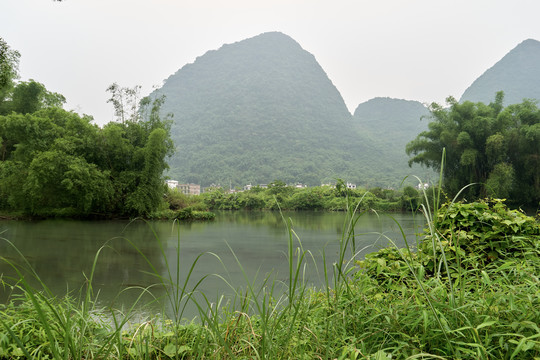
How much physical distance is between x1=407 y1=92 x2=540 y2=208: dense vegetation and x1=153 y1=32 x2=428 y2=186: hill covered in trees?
1917cm

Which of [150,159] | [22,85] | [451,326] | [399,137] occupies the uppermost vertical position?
[399,137]

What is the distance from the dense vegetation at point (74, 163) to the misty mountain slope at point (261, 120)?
2983 cm

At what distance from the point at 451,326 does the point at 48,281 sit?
13.6 ft

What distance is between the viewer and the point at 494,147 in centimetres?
1498

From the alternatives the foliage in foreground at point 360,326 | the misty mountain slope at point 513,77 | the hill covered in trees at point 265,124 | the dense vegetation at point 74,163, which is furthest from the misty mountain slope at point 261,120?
the foliage in foreground at point 360,326

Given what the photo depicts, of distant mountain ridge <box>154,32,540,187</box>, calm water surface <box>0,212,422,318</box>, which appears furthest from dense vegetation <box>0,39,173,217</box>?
distant mountain ridge <box>154,32,540,187</box>

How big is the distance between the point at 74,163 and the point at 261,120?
7427 cm

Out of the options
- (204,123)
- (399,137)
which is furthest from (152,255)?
(204,123)

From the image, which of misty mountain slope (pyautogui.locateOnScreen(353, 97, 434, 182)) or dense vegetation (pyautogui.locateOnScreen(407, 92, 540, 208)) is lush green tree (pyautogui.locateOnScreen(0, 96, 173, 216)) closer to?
dense vegetation (pyautogui.locateOnScreen(407, 92, 540, 208))

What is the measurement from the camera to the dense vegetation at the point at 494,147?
14805mm

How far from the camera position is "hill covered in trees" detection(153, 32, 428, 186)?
57.3 m

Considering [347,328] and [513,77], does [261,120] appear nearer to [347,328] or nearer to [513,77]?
[513,77]

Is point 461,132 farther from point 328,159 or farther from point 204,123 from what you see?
point 204,123

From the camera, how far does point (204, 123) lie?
81625 mm
